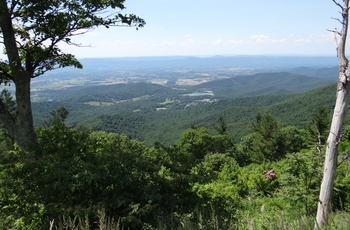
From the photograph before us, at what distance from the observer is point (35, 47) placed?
5074 millimetres

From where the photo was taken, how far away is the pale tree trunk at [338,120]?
3479 millimetres

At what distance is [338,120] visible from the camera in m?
3.53

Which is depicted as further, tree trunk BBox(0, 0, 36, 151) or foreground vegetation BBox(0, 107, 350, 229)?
tree trunk BBox(0, 0, 36, 151)

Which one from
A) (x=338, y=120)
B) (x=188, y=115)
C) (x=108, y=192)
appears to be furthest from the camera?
(x=188, y=115)

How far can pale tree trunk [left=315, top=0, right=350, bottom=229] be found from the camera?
3.48m

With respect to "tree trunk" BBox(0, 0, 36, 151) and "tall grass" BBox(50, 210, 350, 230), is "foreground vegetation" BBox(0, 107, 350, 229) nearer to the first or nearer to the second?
"tall grass" BBox(50, 210, 350, 230)

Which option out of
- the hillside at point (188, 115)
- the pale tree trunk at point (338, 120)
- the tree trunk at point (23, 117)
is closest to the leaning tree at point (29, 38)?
the tree trunk at point (23, 117)

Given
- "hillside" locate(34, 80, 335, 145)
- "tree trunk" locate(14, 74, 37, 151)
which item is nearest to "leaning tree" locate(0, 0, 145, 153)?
"tree trunk" locate(14, 74, 37, 151)

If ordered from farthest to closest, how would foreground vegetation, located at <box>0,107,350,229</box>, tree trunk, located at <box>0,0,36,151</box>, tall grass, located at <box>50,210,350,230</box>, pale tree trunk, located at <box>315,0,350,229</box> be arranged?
tree trunk, located at <box>0,0,36,151</box> → foreground vegetation, located at <box>0,107,350,229</box> → pale tree trunk, located at <box>315,0,350,229</box> → tall grass, located at <box>50,210,350,230</box>

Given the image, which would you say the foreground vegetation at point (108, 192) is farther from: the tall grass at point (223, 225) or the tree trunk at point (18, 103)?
the tree trunk at point (18, 103)

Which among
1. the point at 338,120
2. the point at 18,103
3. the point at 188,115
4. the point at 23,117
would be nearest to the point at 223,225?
the point at 338,120

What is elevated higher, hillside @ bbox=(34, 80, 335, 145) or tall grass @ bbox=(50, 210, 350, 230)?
tall grass @ bbox=(50, 210, 350, 230)

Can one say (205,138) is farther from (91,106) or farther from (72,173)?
(91,106)

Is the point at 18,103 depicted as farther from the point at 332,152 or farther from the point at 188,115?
the point at 188,115
